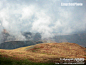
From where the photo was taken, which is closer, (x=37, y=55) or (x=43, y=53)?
(x=37, y=55)

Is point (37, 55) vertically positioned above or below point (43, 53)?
above

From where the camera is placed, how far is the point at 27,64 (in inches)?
761

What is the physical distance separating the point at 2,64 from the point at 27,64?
5310 mm

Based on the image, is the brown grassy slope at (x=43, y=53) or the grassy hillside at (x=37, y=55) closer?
the grassy hillside at (x=37, y=55)

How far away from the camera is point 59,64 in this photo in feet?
64.5

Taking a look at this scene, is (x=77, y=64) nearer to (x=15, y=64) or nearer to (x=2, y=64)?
(x=15, y=64)

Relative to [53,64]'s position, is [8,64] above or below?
above

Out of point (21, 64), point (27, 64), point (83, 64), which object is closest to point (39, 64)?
point (27, 64)

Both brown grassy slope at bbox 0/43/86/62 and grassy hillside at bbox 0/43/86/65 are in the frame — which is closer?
grassy hillside at bbox 0/43/86/65

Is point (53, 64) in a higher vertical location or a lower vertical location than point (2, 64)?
lower

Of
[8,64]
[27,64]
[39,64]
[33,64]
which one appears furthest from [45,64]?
[8,64]

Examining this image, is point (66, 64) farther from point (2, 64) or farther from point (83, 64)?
point (2, 64)

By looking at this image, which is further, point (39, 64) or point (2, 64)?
point (39, 64)

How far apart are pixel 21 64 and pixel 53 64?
7.22m
